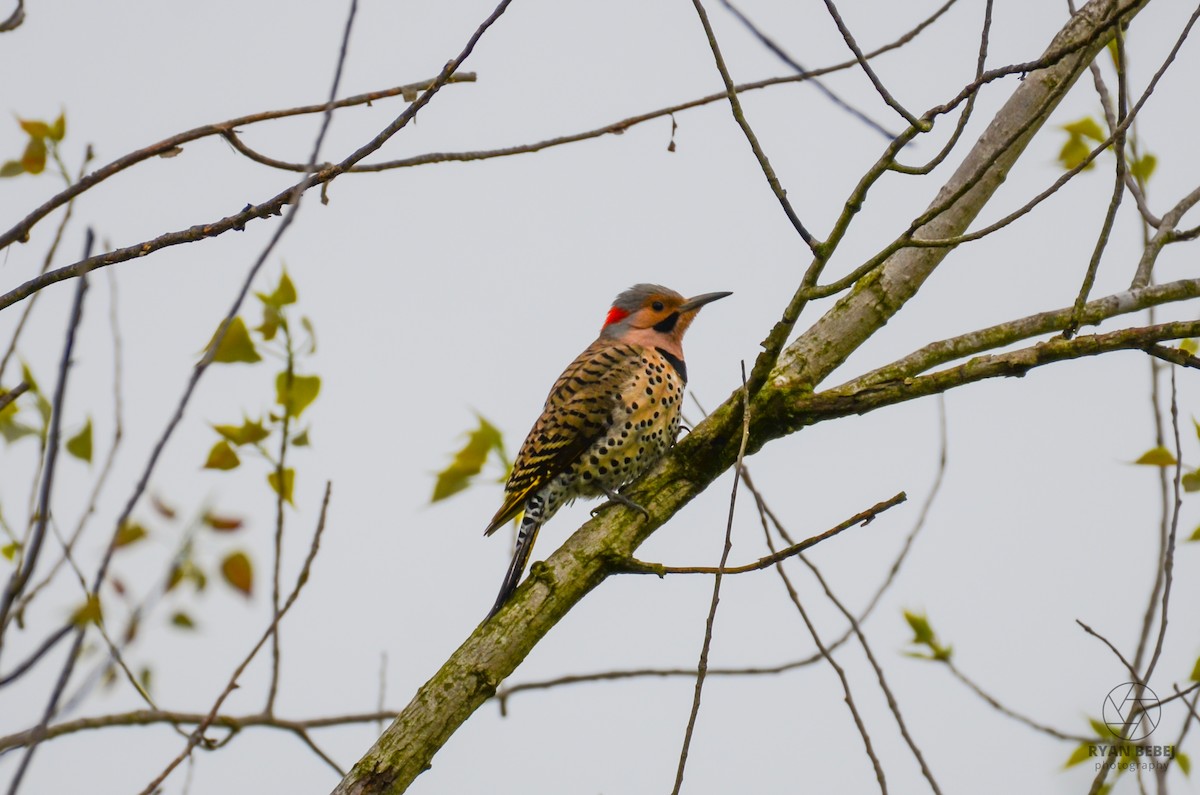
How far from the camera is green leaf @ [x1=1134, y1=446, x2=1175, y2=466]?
4.55m

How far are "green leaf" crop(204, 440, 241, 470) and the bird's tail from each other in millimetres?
1391

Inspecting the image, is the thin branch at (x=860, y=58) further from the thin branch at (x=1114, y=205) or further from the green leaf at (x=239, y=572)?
the green leaf at (x=239, y=572)

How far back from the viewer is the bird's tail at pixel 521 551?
5419 mm

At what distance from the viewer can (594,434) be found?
6727 mm

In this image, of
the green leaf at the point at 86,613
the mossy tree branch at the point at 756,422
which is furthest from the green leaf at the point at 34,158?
the green leaf at the point at 86,613

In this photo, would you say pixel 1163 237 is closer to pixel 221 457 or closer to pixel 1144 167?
pixel 1144 167

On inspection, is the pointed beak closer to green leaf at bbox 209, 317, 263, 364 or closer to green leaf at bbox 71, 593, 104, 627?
green leaf at bbox 209, 317, 263, 364

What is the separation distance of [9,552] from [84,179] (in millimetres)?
1244

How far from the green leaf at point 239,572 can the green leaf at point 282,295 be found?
1.22m

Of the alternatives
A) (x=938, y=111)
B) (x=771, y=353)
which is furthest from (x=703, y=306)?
(x=938, y=111)

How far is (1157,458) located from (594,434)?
116 inches

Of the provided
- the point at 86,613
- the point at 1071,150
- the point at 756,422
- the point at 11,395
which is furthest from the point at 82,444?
the point at 1071,150

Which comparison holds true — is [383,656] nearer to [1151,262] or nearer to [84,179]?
[84,179]

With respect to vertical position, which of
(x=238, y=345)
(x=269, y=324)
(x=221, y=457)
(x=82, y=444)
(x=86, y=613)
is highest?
(x=269, y=324)
